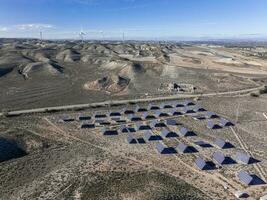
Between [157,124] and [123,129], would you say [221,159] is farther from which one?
[123,129]

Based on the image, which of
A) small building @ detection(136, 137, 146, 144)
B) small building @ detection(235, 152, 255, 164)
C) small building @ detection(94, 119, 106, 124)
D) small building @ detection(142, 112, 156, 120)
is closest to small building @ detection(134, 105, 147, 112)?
small building @ detection(142, 112, 156, 120)

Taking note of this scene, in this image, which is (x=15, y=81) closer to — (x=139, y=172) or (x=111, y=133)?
(x=111, y=133)

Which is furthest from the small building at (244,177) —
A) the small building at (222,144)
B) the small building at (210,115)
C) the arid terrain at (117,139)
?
the small building at (210,115)

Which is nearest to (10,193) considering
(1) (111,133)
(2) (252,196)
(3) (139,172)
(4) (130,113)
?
(3) (139,172)

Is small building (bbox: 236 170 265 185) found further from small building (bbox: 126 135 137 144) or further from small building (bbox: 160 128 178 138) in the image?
small building (bbox: 126 135 137 144)

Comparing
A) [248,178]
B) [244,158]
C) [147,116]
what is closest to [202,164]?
[248,178]

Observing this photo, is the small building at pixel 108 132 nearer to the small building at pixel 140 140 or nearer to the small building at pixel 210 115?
the small building at pixel 140 140
